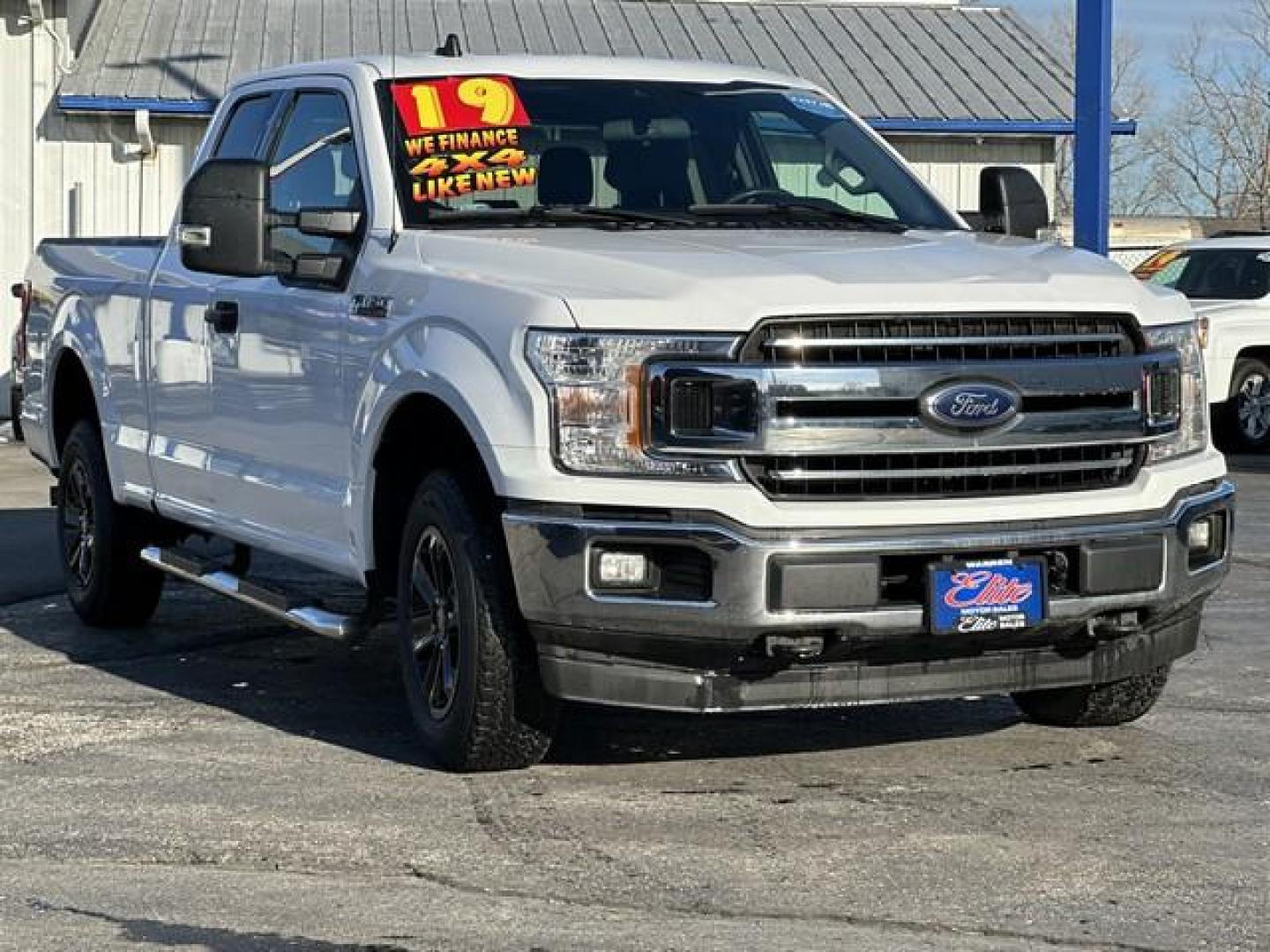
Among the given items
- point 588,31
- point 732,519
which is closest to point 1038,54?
point 588,31

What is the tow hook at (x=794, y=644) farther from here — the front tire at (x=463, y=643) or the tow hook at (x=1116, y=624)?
the tow hook at (x=1116, y=624)

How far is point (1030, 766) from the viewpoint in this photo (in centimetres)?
695

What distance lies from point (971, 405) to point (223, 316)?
2803 millimetres

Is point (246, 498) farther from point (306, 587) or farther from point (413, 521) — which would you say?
point (306, 587)

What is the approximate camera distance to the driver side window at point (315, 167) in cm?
764

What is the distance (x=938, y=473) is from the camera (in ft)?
20.7

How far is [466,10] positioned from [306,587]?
14035 millimetres

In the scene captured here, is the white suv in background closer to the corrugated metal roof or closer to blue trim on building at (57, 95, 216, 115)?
the corrugated metal roof

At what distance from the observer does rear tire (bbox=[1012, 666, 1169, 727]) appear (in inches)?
289

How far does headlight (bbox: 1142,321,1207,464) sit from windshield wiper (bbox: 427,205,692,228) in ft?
4.65

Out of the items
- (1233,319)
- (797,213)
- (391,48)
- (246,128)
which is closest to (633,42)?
(391,48)

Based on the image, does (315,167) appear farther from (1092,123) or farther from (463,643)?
(1092,123)

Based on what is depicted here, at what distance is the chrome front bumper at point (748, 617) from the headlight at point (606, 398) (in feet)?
0.42

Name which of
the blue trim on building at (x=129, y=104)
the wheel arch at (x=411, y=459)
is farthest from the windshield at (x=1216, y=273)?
the wheel arch at (x=411, y=459)
